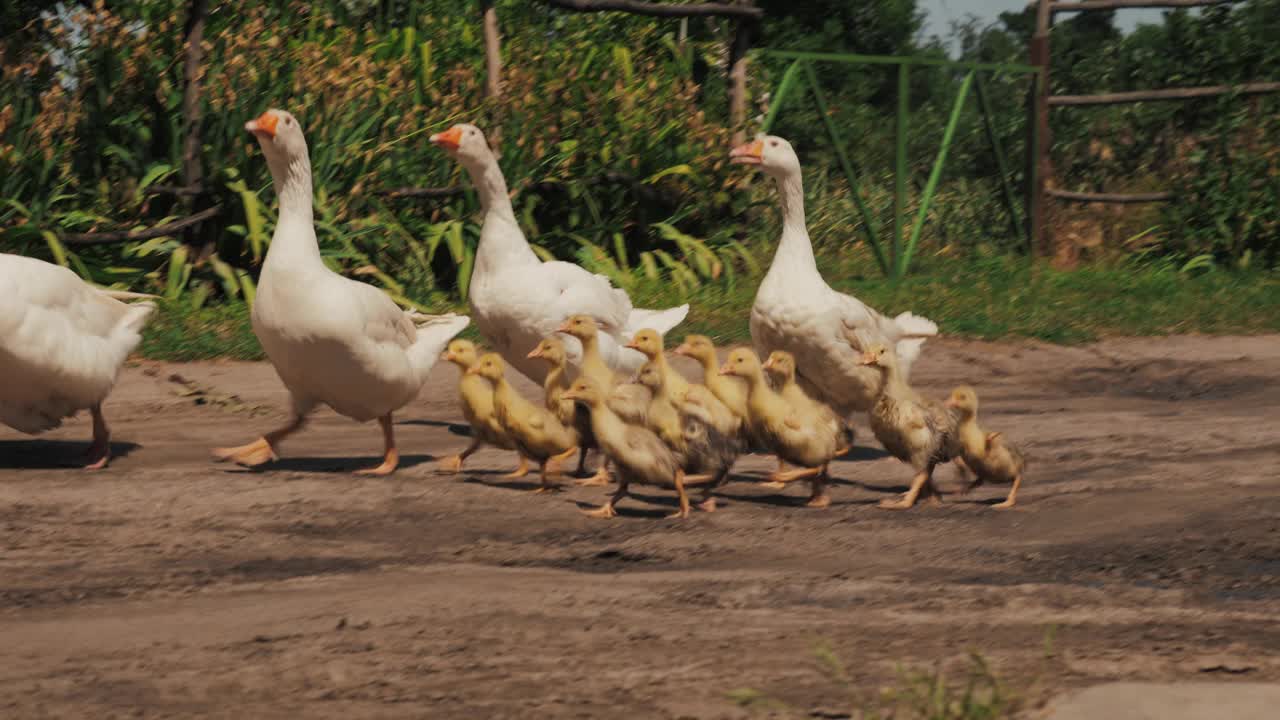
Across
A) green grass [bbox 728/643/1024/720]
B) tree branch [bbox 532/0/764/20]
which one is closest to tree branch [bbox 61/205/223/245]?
tree branch [bbox 532/0/764/20]

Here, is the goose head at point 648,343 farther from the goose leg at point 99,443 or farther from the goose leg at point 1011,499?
Answer: the goose leg at point 99,443

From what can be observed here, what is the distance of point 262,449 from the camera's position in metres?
7.24

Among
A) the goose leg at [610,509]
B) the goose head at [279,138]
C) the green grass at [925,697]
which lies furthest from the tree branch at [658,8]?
the green grass at [925,697]

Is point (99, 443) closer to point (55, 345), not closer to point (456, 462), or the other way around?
point (55, 345)

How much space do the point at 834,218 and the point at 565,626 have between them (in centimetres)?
1173

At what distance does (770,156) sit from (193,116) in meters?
4.75

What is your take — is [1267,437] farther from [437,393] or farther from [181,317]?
[181,317]

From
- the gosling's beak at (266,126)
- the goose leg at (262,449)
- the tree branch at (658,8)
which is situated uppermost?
the tree branch at (658,8)

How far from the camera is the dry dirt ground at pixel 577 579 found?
13.2 ft

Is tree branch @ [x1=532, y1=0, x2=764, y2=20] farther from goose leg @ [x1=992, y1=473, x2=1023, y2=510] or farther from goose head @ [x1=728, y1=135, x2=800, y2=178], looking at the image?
goose leg @ [x1=992, y1=473, x2=1023, y2=510]

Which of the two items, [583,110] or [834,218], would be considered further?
[834,218]

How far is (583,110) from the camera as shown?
13.0 metres

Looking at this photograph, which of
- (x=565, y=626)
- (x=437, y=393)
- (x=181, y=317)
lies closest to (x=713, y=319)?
(x=437, y=393)

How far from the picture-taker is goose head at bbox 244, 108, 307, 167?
23.2 ft
